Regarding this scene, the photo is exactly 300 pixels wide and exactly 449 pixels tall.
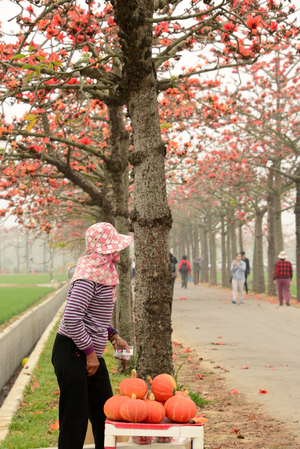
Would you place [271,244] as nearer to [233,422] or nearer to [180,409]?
[233,422]

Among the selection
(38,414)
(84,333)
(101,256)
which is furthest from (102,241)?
(38,414)

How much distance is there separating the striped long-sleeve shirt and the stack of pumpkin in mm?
407

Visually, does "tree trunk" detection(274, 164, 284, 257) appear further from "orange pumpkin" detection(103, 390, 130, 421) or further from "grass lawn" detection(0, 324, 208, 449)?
"orange pumpkin" detection(103, 390, 130, 421)

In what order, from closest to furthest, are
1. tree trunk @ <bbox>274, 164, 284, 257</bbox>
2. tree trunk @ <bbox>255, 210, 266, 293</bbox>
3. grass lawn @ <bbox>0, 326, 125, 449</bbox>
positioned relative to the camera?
grass lawn @ <bbox>0, 326, 125, 449</bbox> < tree trunk @ <bbox>274, 164, 284, 257</bbox> < tree trunk @ <bbox>255, 210, 266, 293</bbox>

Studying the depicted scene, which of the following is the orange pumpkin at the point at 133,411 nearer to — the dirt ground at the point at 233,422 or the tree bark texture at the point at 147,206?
the tree bark texture at the point at 147,206

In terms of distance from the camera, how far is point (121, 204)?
7.69 m

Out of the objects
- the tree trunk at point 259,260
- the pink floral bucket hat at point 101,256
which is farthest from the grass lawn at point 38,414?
the tree trunk at point 259,260


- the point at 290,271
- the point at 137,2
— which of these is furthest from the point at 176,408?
the point at 290,271

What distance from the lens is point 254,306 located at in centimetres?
1639

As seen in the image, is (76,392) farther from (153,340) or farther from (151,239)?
(151,239)

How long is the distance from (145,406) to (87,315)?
753 mm

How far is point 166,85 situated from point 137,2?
201 cm

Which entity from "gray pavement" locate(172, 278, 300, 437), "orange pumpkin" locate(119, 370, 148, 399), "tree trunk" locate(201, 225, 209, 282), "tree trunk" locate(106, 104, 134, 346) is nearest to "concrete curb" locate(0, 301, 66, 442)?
"tree trunk" locate(106, 104, 134, 346)

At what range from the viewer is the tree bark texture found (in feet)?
13.8
